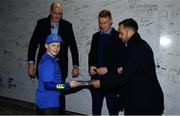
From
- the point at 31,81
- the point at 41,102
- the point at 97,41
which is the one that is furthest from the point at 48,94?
the point at 31,81

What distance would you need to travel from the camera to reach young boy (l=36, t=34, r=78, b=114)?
3.31m

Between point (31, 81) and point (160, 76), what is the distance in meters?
2.71

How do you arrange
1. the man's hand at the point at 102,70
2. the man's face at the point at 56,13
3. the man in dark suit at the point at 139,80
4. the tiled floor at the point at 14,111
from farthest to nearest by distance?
the tiled floor at the point at 14,111 < the man's face at the point at 56,13 < the man's hand at the point at 102,70 < the man in dark suit at the point at 139,80

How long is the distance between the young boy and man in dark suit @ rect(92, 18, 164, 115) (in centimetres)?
57

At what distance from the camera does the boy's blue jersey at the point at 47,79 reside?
3314 millimetres

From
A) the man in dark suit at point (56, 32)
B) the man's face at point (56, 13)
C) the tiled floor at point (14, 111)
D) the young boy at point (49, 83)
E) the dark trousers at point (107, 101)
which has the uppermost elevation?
the man's face at point (56, 13)

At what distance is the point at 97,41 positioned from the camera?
4.42 metres

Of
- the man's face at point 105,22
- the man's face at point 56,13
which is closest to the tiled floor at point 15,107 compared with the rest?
the man's face at point 56,13

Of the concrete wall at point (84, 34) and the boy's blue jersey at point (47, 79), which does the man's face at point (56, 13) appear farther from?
the boy's blue jersey at point (47, 79)

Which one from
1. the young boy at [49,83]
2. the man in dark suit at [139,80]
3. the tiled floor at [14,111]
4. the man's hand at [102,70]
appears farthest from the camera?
the tiled floor at [14,111]

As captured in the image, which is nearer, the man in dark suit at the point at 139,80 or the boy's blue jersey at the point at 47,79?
the man in dark suit at the point at 139,80

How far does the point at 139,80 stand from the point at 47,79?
3.05 feet

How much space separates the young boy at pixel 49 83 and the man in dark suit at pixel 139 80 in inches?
22.3

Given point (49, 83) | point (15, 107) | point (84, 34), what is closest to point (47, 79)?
point (49, 83)
